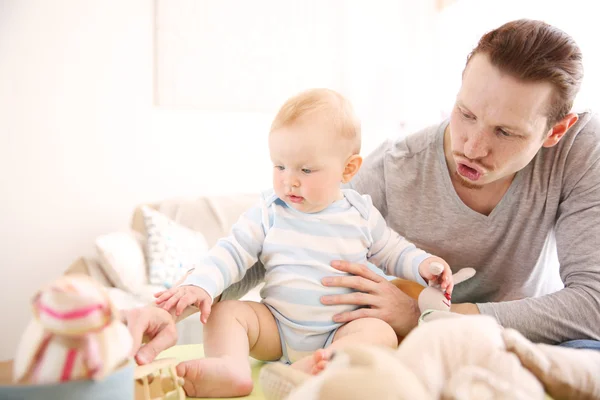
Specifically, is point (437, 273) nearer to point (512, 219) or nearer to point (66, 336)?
point (512, 219)

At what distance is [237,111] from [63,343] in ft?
10.7

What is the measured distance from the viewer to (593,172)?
1.37 m

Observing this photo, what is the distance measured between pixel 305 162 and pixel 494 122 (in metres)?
0.47

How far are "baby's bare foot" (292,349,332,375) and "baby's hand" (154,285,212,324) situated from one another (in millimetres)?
202

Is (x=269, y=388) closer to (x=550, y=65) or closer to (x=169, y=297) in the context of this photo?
(x=169, y=297)

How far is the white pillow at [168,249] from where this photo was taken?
265 centimetres

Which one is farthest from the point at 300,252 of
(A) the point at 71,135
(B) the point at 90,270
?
(A) the point at 71,135

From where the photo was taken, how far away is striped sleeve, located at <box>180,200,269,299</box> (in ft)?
3.39

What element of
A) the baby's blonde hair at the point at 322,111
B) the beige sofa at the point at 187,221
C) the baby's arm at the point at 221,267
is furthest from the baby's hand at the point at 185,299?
the beige sofa at the point at 187,221

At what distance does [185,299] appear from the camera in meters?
0.96

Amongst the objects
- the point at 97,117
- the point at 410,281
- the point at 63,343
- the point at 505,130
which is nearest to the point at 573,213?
the point at 505,130

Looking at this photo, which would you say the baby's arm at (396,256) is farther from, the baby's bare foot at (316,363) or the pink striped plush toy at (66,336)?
the pink striped plush toy at (66,336)

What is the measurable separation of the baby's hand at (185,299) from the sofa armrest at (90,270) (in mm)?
1755

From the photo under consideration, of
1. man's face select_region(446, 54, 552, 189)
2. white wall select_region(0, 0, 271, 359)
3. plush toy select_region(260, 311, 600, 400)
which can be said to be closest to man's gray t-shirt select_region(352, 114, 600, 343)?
man's face select_region(446, 54, 552, 189)
